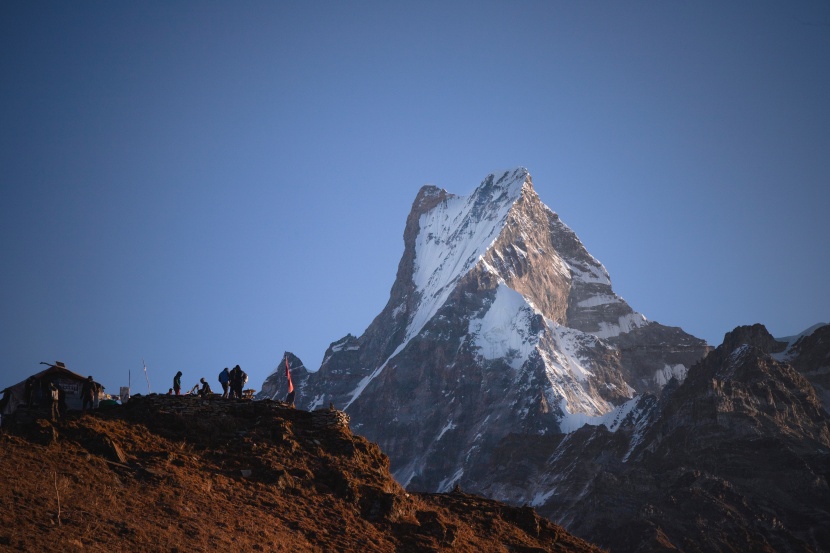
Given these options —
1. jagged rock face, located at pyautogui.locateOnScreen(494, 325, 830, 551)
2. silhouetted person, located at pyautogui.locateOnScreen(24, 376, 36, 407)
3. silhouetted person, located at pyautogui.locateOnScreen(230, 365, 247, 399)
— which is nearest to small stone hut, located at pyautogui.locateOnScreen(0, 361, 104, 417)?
silhouetted person, located at pyautogui.locateOnScreen(24, 376, 36, 407)

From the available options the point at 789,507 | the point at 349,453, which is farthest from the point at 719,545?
the point at 349,453

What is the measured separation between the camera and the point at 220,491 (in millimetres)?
39188

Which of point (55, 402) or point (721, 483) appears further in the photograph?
point (721, 483)

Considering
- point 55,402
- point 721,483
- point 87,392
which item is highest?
point 721,483

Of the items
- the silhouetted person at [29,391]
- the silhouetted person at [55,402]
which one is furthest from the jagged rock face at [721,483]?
the silhouetted person at [55,402]

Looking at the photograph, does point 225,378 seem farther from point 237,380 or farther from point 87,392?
point 87,392

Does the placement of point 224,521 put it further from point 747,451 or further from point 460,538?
point 747,451

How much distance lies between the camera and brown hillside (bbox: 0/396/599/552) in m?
33.7

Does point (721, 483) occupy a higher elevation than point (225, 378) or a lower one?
higher

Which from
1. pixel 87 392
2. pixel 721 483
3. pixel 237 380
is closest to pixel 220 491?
pixel 87 392

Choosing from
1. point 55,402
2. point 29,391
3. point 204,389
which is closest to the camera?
point 55,402

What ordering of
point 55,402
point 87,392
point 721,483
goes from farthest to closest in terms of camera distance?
point 721,483
point 87,392
point 55,402

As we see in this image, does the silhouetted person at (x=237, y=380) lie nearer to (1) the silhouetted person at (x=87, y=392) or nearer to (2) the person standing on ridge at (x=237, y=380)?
(2) the person standing on ridge at (x=237, y=380)

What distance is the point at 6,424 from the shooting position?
41.3m
